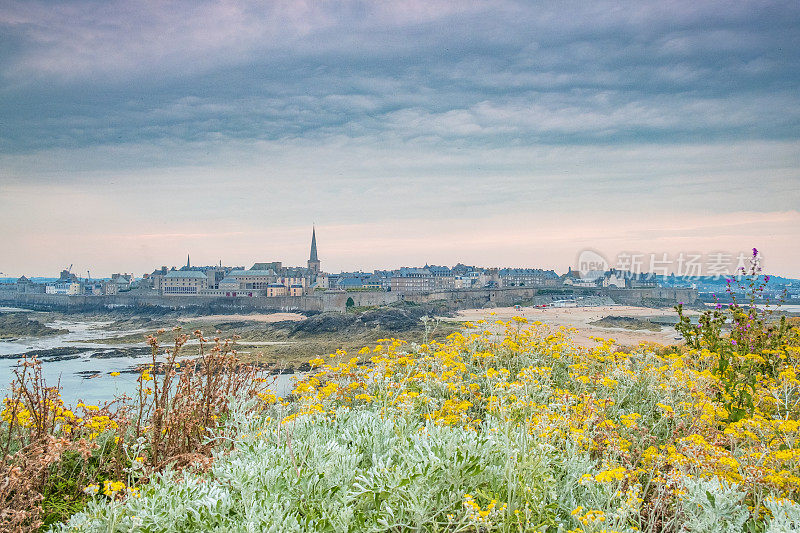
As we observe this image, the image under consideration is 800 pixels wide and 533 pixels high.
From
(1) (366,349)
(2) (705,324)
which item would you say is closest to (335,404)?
(1) (366,349)

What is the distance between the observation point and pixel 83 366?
118 ft

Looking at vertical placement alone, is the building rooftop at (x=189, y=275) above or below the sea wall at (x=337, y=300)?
above

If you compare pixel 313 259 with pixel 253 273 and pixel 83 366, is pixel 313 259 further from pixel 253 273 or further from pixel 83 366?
pixel 83 366

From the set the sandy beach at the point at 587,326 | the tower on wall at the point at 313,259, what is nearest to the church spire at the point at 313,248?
the tower on wall at the point at 313,259

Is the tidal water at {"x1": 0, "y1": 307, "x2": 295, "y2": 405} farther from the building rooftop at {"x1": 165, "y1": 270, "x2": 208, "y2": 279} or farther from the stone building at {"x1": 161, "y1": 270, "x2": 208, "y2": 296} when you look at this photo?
the building rooftop at {"x1": 165, "y1": 270, "x2": 208, "y2": 279}

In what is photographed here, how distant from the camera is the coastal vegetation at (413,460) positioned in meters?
3.20

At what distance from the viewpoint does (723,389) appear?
6.41m

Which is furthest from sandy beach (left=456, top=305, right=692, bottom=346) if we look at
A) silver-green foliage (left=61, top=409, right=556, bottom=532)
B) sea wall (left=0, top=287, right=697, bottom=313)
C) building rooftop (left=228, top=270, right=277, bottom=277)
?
building rooftop (left=228, top=270, right=277, bottom=277)

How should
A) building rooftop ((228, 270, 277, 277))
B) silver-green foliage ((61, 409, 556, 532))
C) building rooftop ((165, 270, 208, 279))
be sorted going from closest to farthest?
1. silver-green foliage ((61, 409, 556, 532))
2. building rooftop ((228, 270, 277, 277))
3. building rooftop ((165, 270, 208, 279))

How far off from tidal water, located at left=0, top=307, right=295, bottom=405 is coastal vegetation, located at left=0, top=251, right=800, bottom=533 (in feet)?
7.59

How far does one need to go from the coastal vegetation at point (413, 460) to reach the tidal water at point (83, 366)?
2312 millimetres

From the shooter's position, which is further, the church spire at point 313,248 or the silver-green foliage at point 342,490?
the church spire at point 313,248

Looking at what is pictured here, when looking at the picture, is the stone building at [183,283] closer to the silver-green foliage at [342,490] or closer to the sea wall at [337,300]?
the sea wall at [337,300]

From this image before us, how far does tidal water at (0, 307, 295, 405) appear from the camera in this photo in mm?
23234
